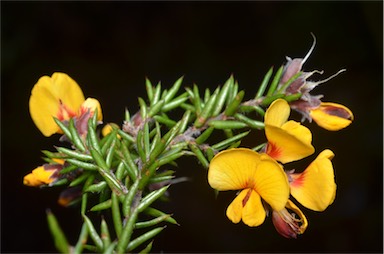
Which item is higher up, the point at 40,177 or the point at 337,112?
the point at 40,177

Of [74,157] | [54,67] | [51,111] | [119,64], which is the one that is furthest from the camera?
[119,64]

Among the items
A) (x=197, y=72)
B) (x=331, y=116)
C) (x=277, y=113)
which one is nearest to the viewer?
(x=277, y=113)

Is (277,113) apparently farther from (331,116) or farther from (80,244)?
(80,244)

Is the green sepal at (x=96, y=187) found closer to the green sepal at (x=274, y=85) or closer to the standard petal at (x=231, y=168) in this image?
the standard petal at (x=231, y=168)

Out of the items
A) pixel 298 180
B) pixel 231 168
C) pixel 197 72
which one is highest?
pixel 231 168

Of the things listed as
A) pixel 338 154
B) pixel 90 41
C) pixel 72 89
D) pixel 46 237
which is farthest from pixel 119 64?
pixel 72 89

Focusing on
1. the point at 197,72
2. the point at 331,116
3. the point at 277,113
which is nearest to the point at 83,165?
the point at 277,113

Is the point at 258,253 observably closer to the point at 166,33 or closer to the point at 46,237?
the point at 46,237

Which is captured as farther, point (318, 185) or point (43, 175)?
point (43, 175)
